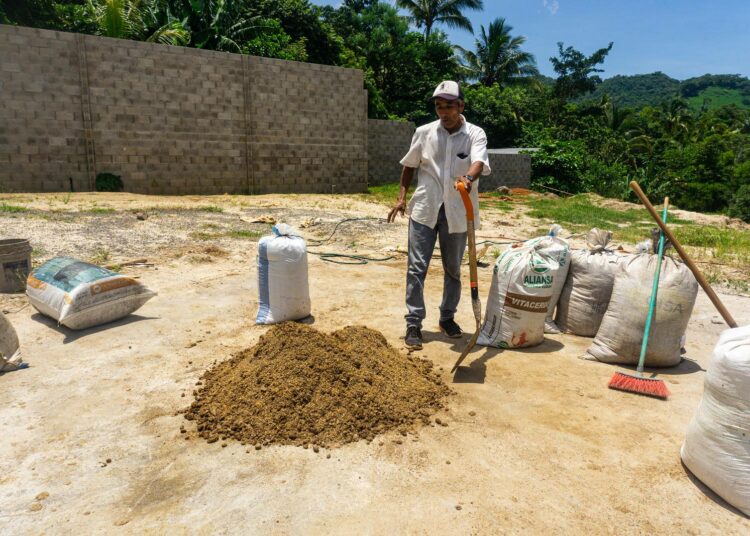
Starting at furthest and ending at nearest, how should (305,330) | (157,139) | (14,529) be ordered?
(157,139) → (305,330) → (14,529)

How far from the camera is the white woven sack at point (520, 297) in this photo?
341cm

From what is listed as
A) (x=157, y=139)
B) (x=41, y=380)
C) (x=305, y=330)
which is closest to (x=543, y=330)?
(x=305, y=330)

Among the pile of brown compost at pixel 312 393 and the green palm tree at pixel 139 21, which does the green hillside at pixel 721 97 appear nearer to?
the green palm tree at pixel 139 21

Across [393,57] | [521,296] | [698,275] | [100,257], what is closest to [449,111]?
[521,296]

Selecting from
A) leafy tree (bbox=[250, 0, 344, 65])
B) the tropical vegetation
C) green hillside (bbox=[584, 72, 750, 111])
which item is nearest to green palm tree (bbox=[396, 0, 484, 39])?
the tropical vegetation

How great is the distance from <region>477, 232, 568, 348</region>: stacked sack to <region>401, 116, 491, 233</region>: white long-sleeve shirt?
44cm

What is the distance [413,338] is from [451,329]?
391 millimetres

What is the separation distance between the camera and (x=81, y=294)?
3447 millimetres

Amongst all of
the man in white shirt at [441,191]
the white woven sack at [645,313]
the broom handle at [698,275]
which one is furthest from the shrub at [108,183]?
the broom handle at [698,275]

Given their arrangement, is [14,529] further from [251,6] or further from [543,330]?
[251,6]

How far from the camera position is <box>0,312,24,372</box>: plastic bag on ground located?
2.87 metres

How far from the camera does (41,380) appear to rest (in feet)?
9.23

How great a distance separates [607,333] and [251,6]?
66.8 ft

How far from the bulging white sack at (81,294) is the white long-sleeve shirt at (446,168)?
2203 mm
